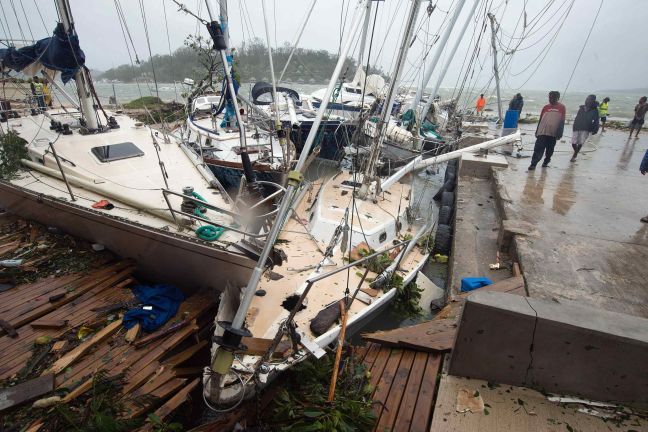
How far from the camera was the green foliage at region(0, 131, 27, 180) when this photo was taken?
6.51m

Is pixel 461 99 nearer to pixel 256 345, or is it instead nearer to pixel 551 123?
pixel 551 123

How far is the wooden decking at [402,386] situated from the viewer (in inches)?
119

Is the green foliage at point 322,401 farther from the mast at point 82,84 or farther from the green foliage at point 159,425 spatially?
the mast at point 82,84

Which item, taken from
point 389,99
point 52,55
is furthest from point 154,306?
point 389,99

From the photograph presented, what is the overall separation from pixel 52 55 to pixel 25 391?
20.1 ft

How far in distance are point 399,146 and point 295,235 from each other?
8.64 metres

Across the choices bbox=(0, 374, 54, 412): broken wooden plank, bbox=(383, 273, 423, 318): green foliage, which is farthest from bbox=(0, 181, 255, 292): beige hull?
bbox=(383, 273, 423, 318): green foliage

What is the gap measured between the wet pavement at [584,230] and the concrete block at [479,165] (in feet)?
1.76

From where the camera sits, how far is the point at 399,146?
545 inches

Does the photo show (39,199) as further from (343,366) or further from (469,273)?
(469,273)

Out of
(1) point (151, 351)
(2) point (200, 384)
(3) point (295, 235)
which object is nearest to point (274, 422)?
(2) point (200, 384)

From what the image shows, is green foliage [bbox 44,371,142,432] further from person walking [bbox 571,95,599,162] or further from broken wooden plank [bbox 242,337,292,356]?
person walking [bbox 571,95,599,162]

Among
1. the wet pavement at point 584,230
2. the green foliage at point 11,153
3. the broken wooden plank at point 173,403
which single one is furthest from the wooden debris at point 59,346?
the wet pavement at point 584,230

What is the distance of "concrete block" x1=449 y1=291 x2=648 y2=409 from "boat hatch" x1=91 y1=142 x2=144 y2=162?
6.90 m
